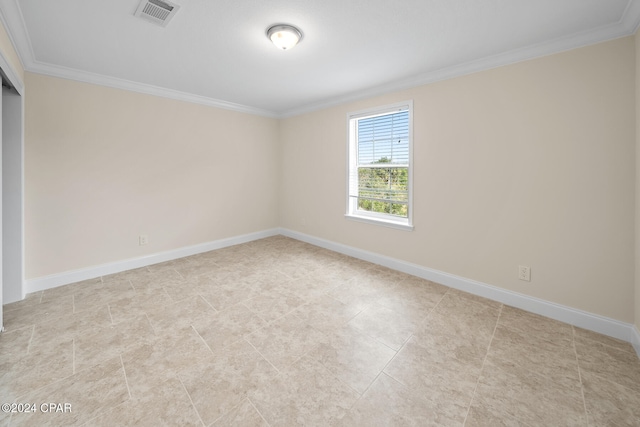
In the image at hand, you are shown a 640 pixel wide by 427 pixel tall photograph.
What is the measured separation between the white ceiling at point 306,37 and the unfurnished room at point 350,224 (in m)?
0.02

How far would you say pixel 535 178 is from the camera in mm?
2391

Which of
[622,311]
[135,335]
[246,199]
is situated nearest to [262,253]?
[246,199]

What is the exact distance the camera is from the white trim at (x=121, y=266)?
2.88 m

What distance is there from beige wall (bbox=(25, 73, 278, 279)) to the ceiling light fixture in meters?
2.35

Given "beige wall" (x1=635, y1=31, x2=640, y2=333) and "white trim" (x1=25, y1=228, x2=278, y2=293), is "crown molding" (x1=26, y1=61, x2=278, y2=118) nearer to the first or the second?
"white trim" (x1=25, y1=228, x2=278, y2=293)

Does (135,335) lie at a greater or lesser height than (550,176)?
lesser

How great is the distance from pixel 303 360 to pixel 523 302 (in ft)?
7.27

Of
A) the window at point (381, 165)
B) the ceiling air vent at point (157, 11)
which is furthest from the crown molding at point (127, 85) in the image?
the window at point (381, 165)

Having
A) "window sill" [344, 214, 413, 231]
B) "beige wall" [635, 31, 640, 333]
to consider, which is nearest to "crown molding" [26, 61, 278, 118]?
"window sill" [344, 214, 413, 231]

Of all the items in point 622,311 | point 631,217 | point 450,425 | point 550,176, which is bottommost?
point 450,425

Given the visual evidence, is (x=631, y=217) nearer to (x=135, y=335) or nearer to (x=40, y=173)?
(x=135, y=335)

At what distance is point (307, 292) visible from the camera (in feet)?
9.42

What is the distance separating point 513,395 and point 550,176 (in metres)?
1.87

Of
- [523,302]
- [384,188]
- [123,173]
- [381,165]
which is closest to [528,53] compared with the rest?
[381,165]
